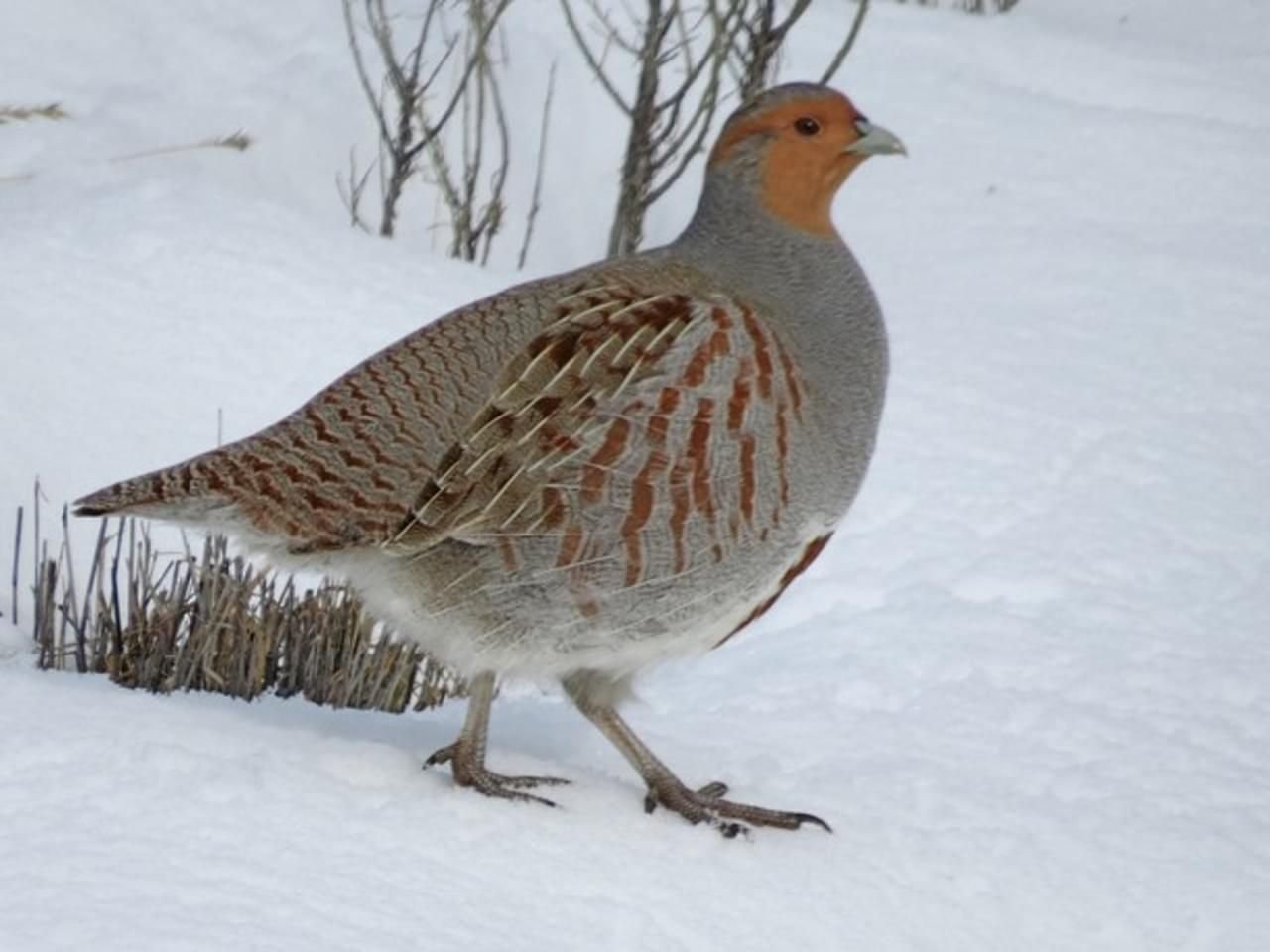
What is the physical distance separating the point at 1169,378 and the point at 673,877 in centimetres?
316

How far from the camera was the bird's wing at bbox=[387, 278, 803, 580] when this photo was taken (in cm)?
319

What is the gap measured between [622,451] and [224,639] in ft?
3.38

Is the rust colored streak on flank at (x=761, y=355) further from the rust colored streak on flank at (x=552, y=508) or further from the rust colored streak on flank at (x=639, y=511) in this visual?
the rust colored streak on flank at (x=552, y=508)

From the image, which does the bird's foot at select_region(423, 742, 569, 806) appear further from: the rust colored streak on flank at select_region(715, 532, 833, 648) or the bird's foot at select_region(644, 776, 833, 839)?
the rust colored streak on flank at select_region(715, 532, 833, 648)

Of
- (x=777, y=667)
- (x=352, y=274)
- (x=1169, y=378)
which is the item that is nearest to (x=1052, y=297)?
Answer: (x=1169, y=378)

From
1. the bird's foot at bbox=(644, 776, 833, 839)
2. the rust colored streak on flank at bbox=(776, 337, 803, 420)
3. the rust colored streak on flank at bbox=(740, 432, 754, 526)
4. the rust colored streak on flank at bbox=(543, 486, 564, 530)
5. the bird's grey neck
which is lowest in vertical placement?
the bird's foot at bbox=(644, 776, 833, 839)

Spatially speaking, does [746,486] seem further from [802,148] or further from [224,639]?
[224,639]

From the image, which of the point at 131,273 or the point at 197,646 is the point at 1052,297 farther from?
the point at 197,646

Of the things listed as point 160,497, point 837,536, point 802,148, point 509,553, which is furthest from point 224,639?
point 837,536

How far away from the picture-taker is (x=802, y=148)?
348 centimetres

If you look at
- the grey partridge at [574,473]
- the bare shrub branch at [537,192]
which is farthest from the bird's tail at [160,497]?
the bare shrub branch at [537,192]

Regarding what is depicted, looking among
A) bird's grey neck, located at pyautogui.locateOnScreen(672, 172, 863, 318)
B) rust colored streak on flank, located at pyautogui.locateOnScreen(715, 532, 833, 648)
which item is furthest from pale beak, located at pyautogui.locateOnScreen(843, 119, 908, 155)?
rust colored streak on flank, located at pyautogui.locateOnScreen(715, 532, 833, 648)

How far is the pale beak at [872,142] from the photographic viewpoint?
3486 mm

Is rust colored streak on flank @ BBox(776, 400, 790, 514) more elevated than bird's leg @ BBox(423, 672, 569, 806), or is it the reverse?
rust colored streak on flank @ BBox(776, 400, 790, 514)
